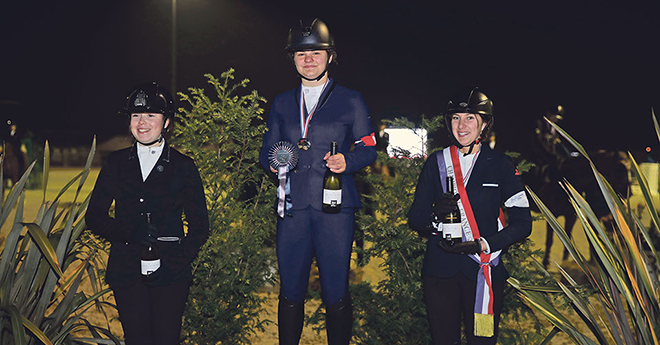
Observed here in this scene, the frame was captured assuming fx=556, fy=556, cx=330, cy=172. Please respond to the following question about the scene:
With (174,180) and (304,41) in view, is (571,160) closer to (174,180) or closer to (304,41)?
(304,41)

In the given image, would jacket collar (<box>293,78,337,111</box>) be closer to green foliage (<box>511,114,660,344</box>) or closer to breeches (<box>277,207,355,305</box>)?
breeches (<box>277,207,355,305</box>)

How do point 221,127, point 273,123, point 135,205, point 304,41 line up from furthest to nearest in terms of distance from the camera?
point 221,127 → point 273,123 → point 304,41 → point 135,205

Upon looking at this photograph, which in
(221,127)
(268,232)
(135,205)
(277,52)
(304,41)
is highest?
(277,52)

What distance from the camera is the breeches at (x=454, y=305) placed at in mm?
3207

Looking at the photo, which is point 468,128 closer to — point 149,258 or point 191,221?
point 191,221

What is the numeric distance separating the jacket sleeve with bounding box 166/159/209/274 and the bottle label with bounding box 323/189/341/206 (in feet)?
2.34

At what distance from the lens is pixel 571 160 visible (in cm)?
883

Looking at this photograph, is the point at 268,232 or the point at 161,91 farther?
the point at 268,232

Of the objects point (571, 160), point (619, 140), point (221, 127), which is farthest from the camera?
point (619, 140)

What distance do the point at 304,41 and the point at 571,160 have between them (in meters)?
6.67

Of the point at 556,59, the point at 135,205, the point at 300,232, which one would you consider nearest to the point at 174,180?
the point at 135,205

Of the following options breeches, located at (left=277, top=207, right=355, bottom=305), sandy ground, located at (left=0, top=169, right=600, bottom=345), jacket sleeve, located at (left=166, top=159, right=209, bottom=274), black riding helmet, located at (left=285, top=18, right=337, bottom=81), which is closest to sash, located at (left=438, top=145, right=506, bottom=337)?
breeches, located at (left=277, top=207, right=355, bottom=305)

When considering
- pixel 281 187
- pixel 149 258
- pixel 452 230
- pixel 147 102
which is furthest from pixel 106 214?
pixel 452 230

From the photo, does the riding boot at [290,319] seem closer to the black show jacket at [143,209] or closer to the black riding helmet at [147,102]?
the black show jacket at [143,209]
